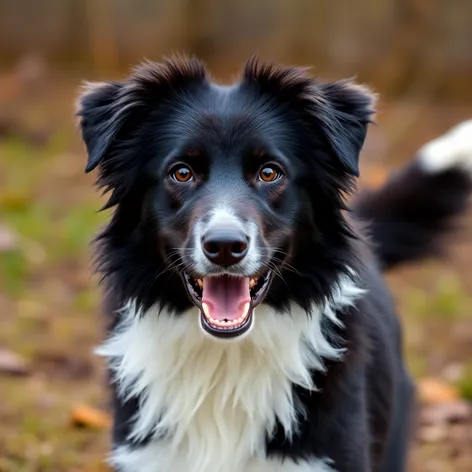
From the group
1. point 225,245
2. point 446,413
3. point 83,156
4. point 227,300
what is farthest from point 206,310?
point 83,156

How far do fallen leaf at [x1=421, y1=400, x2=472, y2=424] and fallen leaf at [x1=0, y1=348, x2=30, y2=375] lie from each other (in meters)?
2.14

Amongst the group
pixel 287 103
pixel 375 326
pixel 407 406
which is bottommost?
pixel 407 406

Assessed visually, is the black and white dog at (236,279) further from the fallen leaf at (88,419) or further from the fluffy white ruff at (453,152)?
the fallen leaf at (88,419)

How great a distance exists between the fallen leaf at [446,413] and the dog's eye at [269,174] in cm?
221

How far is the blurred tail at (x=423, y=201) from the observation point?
4.38 m

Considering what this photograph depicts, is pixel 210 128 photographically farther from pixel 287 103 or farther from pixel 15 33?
pixel 15 33

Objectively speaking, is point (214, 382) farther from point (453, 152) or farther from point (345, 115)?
point (453, 152)

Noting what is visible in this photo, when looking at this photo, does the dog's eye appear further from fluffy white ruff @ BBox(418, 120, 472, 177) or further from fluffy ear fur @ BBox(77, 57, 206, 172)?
fluffy white ruff @ BBox(418, 120, 472, 177)

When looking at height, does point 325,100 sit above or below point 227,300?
above

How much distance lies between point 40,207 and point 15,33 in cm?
491

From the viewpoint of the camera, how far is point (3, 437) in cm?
469

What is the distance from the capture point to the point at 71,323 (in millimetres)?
5996

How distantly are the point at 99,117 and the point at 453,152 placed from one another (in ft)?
5.56

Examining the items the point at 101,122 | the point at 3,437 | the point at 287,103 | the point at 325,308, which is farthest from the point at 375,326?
the point at 3,437
